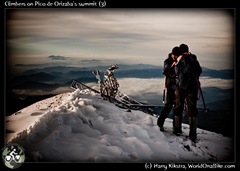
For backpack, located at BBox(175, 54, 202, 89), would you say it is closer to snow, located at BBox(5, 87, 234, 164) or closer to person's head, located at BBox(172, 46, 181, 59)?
person's head, located at BBox(172, 46, 181, 59)

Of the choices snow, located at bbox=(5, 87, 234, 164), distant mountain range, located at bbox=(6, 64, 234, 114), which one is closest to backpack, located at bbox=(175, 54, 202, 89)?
distant mountain range, located at bbox=(6, 64, 234, 114)

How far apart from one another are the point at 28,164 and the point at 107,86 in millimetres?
2199

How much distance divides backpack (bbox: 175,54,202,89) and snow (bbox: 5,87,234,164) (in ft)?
3.40

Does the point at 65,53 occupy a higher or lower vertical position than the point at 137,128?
higher

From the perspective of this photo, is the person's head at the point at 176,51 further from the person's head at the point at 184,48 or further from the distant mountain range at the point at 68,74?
the distant mountain range at the point at 68,74

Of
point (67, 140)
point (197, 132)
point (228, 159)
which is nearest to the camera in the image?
point (67, 140)

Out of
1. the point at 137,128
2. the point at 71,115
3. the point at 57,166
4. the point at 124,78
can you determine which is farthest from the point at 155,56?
the point at 57,166

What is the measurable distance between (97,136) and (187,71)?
6.85 feet

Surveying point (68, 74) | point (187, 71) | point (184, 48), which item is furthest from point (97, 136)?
point (184, 48)

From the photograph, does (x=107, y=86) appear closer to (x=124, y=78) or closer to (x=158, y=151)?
(x=124, y=78)

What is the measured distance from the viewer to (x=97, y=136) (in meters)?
6.68

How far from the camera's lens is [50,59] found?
24.1 ft

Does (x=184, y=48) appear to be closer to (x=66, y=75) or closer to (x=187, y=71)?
(x=187, y=71)

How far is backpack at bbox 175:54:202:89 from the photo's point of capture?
22.3ft
